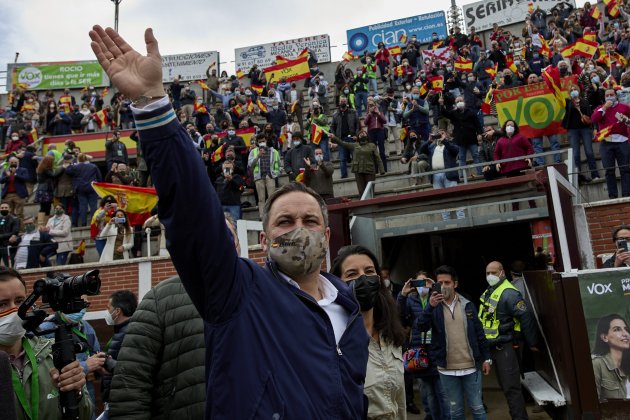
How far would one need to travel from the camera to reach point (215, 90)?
1992 cm

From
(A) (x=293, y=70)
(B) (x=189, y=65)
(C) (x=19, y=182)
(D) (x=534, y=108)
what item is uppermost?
(B) (x=189, y=65)

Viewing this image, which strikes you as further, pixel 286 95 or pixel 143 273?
pixel 286 95

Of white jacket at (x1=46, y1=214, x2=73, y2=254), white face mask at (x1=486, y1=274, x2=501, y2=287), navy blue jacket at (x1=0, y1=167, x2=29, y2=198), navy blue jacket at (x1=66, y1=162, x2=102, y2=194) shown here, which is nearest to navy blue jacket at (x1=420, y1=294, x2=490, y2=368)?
white face mask at (x1=486, y1=274, x2=501, y2=287)

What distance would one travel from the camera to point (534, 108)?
11273 mm

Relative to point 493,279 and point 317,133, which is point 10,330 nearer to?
point 493,279

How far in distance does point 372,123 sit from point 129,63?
11552 millimetres

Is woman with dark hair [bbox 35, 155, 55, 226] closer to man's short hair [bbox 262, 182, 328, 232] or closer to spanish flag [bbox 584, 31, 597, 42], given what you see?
man's short hair [bbox 262, 182, 328, 232]

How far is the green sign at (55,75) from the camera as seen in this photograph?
26.6m

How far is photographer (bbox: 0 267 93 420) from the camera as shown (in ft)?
8.85

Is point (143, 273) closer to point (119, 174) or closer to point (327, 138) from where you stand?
point (119, 174)

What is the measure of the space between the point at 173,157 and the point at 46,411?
1.91m

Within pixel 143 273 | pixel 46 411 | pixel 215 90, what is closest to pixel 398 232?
pixel 143 273

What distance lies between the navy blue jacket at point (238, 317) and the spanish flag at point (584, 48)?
15.8m

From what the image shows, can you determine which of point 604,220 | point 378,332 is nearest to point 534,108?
point 604,220
